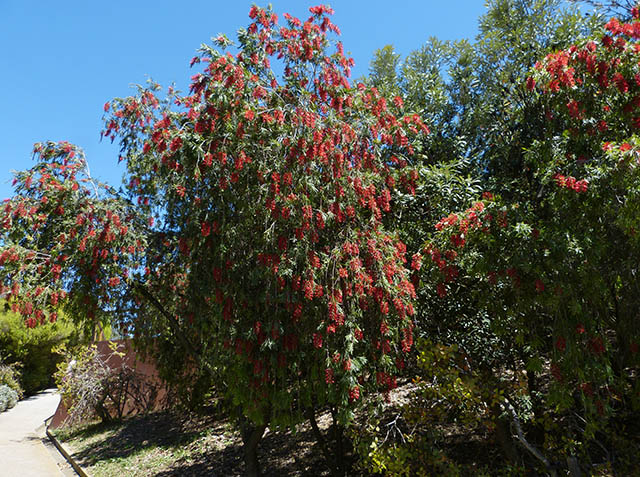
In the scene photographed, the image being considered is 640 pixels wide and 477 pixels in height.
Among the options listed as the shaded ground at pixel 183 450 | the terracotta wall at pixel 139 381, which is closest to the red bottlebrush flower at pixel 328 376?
the shaded ground at pixel 183 450

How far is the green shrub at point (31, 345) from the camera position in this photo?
20172 mm

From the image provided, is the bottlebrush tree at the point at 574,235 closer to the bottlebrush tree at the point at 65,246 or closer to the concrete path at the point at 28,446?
the bottlebrush tree at the point at 65,246

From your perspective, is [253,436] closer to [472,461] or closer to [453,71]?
[472,461]

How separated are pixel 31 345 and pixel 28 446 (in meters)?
12.4

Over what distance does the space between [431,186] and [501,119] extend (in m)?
1.52

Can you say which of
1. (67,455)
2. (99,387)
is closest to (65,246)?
(67,455)

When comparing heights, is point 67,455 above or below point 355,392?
below

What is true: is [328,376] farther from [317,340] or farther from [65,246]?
[65,246]

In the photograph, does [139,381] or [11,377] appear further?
[11,377]

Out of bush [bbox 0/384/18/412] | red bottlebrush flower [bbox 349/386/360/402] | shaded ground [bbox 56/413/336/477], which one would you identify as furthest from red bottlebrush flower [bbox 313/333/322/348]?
bush [bbox 0/384/18/412]

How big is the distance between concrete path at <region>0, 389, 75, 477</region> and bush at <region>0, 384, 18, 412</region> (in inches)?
9.9

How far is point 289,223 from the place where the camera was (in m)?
4.30

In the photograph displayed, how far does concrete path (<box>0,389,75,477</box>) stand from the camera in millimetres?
8688

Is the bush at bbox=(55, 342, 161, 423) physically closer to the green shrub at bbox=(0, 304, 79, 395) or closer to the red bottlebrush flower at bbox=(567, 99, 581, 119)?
the green shrub at bbox=(0, 304, 79, 395)
